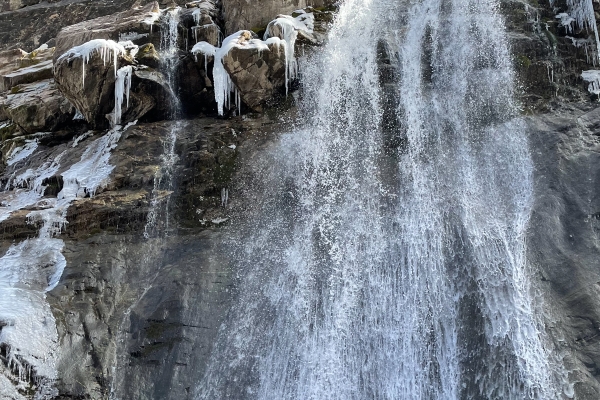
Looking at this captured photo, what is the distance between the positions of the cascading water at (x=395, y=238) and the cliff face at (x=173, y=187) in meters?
0.41

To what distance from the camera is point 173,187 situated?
13.2 metres

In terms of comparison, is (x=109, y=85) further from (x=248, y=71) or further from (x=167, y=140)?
(x=248, y=71)

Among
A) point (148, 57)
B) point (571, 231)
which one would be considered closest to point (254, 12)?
point (148, 57)

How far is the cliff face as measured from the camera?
1059 centimetres

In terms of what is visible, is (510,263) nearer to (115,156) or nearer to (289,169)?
(289,169)

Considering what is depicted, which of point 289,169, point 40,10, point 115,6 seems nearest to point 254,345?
point 289,169

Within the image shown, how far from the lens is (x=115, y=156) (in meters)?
13.9

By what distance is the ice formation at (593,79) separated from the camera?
13.7 meters

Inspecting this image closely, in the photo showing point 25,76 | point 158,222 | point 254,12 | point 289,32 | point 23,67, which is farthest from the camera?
point 23,67

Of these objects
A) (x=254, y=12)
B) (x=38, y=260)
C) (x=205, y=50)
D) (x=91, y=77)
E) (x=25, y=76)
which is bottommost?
(x=38, y=260)

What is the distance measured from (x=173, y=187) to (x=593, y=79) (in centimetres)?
999

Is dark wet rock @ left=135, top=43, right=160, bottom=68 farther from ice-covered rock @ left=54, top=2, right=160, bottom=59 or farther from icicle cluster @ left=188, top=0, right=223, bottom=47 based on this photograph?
icicle cluster @ left=188, top=0, right=223, bottom=47

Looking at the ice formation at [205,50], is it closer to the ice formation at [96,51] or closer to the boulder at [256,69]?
the boulder at [256,69]

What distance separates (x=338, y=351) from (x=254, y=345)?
5.07 feet
